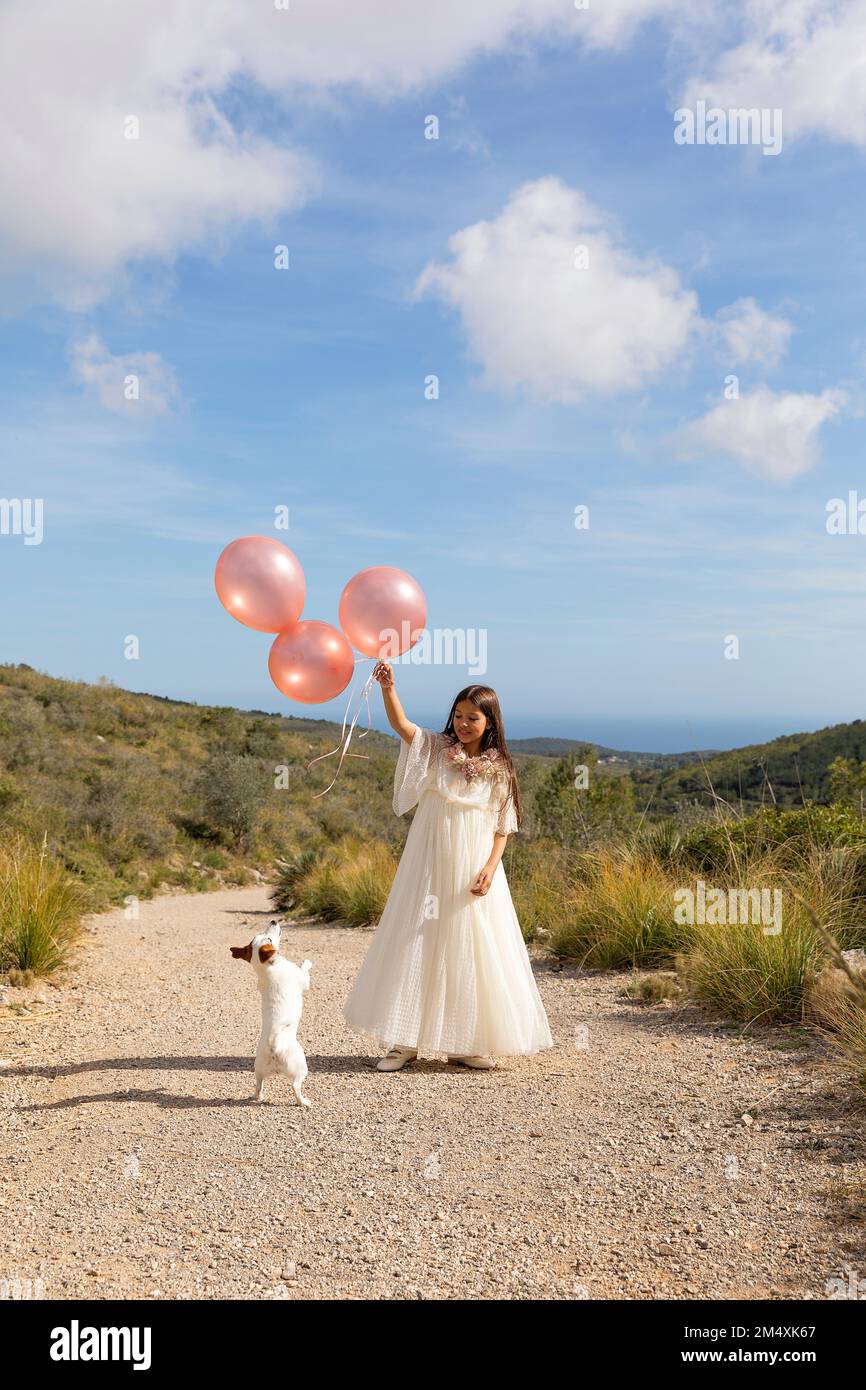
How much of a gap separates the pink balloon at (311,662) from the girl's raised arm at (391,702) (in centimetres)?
18

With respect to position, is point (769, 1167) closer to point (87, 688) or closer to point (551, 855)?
point (551, 855)

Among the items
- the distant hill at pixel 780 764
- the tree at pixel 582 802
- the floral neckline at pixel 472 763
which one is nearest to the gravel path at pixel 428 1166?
the floral neckline at pixel 472 763

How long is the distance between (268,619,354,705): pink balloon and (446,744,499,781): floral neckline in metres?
0.72

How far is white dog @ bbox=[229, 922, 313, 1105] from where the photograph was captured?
199 inches

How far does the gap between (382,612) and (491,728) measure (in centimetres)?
97

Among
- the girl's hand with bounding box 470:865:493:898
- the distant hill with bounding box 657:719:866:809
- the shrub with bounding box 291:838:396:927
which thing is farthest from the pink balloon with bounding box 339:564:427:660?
the distant hill with bounding box 657:719:866:809

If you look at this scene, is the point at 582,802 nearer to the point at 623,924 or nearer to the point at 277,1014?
the point at 623,924

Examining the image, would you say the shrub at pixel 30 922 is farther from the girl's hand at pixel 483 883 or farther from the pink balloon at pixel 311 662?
the girl's hand at pixel 483 883

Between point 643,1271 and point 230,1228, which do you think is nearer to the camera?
point 643,1271

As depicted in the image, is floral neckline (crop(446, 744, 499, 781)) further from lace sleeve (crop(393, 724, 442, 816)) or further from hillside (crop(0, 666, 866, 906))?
hillside (crop(0, 666, 866, 906))

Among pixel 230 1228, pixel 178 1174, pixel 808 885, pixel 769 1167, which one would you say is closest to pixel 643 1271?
pixel 769 1167

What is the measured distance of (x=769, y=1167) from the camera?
4.20m

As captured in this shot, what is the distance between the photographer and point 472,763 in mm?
5832
